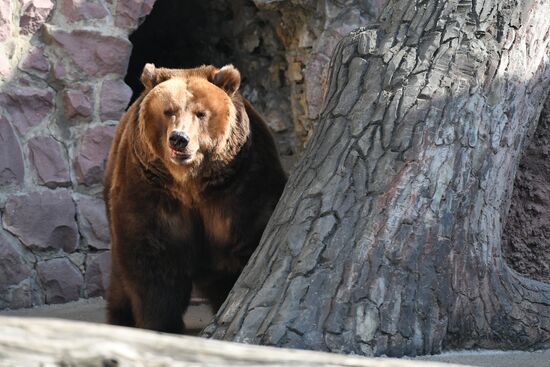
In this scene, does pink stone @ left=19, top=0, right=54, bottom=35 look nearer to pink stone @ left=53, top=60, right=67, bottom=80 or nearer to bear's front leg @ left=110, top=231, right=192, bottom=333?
pink stone @ left=53, top=60, right=67, bottom=80

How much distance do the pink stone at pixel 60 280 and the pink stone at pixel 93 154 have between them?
1.91ft

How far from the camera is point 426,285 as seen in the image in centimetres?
370

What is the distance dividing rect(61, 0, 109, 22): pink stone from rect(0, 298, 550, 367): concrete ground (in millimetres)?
1899

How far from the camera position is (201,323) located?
596 centimetres

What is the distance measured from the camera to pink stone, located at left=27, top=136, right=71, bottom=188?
6.43m

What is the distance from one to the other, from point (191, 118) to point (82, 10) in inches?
87.8

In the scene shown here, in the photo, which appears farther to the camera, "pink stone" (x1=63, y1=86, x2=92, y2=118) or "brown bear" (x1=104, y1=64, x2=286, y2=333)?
"pink stone" (x1=63, y1=86, x2=92, y2=118)

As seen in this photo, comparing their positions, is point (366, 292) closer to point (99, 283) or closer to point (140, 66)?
point (99, 283)

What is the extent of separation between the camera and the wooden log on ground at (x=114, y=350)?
209 centimetres

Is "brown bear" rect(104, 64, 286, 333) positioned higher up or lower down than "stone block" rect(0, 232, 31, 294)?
higher up

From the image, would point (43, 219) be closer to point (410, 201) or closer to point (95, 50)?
point (95, 50)

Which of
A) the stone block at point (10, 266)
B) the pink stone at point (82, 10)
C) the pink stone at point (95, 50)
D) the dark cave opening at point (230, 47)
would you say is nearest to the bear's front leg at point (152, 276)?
the stone block at point (10, 266)

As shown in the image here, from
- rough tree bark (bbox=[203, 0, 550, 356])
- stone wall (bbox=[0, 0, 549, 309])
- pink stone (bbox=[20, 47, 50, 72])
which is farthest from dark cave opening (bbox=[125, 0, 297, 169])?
rough tree bark (bbox=[203, 0, 550, 356])

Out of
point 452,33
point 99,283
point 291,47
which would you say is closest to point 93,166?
point 99,283
